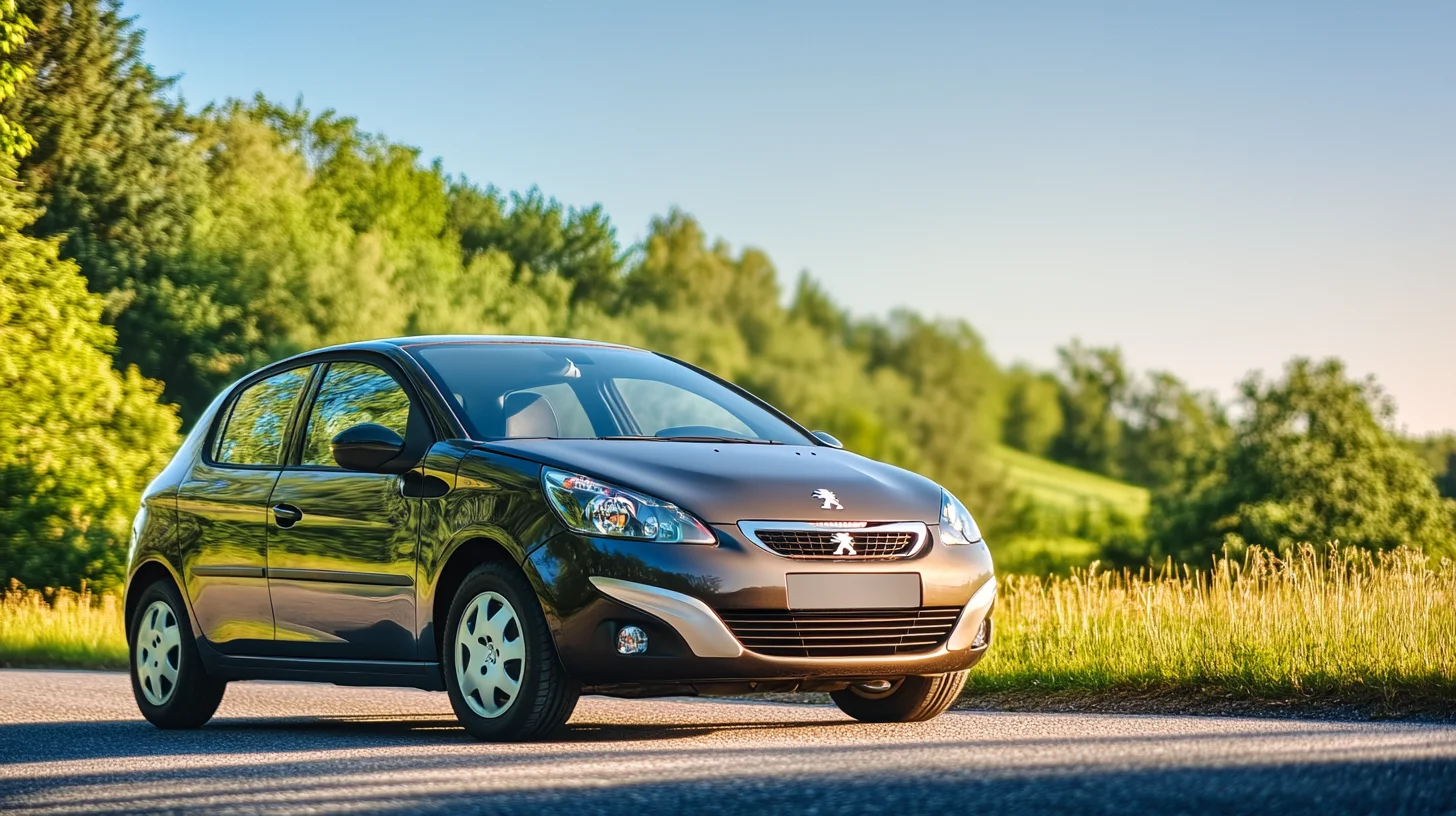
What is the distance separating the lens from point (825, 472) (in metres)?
7.52

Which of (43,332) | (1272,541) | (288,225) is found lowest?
(1272,541)

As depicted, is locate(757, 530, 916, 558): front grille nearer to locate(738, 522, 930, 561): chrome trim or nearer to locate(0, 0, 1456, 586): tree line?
locate(738, 522, 930, 561): chrome trim

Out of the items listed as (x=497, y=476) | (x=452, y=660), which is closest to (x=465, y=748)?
(x=452, y=660)

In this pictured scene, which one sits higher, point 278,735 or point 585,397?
point 585,397

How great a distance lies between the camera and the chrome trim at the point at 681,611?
6.85 m

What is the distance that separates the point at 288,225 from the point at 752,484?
50817 mm

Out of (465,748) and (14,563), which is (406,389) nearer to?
(465,748)

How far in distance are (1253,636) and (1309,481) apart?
53992 millimetres

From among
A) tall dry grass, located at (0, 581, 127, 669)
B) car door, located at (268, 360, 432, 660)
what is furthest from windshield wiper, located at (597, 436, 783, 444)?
tall dry grass, located at (0, 581, 127, 669)

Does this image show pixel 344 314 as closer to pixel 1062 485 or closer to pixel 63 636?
pixel 63 636

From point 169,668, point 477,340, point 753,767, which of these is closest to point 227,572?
point 169,668

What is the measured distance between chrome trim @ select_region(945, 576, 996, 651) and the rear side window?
3301 millimetres

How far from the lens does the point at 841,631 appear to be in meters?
7.11

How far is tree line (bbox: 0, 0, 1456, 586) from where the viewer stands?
1516 inches
